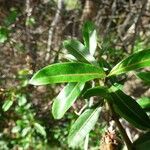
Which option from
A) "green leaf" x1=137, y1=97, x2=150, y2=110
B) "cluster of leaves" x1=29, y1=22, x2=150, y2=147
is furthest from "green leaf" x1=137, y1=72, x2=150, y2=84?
"green leaf" x1=137, y1=97, x2=150, y2=110

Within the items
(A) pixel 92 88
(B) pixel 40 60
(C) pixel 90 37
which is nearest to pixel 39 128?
(B) pixel 40 60

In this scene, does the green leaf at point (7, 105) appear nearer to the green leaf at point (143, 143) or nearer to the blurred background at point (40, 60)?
the blurred background at point (40, 60)

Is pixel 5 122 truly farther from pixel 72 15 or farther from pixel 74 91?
pixel 74 91

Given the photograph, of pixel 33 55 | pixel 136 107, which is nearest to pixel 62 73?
pixel 136 107

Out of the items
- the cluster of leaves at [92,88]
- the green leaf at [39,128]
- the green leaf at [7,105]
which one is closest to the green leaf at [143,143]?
the cluster of leaves at [92,88]

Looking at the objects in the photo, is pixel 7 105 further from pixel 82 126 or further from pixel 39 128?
pixel 82 126

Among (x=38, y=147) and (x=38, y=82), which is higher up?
(x=38, y=82)

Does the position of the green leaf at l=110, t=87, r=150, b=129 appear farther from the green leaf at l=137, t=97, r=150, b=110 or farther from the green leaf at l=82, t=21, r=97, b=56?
the green leaf at l=82, t=21, r=97, b=56

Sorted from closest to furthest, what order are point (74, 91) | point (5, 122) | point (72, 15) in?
point (74, 91)
point (5, 122)
point (72, 15)
